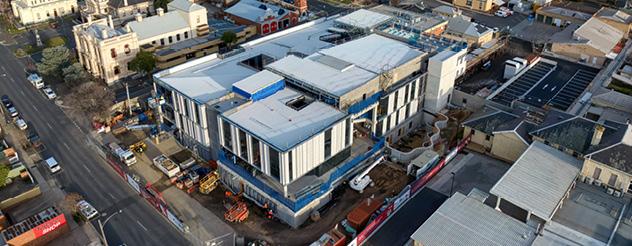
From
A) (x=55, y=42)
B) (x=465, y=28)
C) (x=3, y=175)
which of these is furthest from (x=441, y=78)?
(x=55, y=42)

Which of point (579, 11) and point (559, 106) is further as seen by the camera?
point (579, 11)

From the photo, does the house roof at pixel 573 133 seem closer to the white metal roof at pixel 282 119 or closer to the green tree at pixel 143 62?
the white metal roof at pixel 282 119

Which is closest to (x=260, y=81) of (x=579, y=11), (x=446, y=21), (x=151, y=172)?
(x=151, y=172)

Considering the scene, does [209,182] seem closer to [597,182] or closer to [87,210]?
[87,210]

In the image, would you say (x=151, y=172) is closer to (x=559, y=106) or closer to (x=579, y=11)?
(x=559, y=106)

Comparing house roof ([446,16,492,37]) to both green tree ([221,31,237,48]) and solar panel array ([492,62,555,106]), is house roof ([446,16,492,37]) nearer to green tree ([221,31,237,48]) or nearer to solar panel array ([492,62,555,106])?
solar panel array ([492,62,555,106])

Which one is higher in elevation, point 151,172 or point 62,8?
point 62,8
